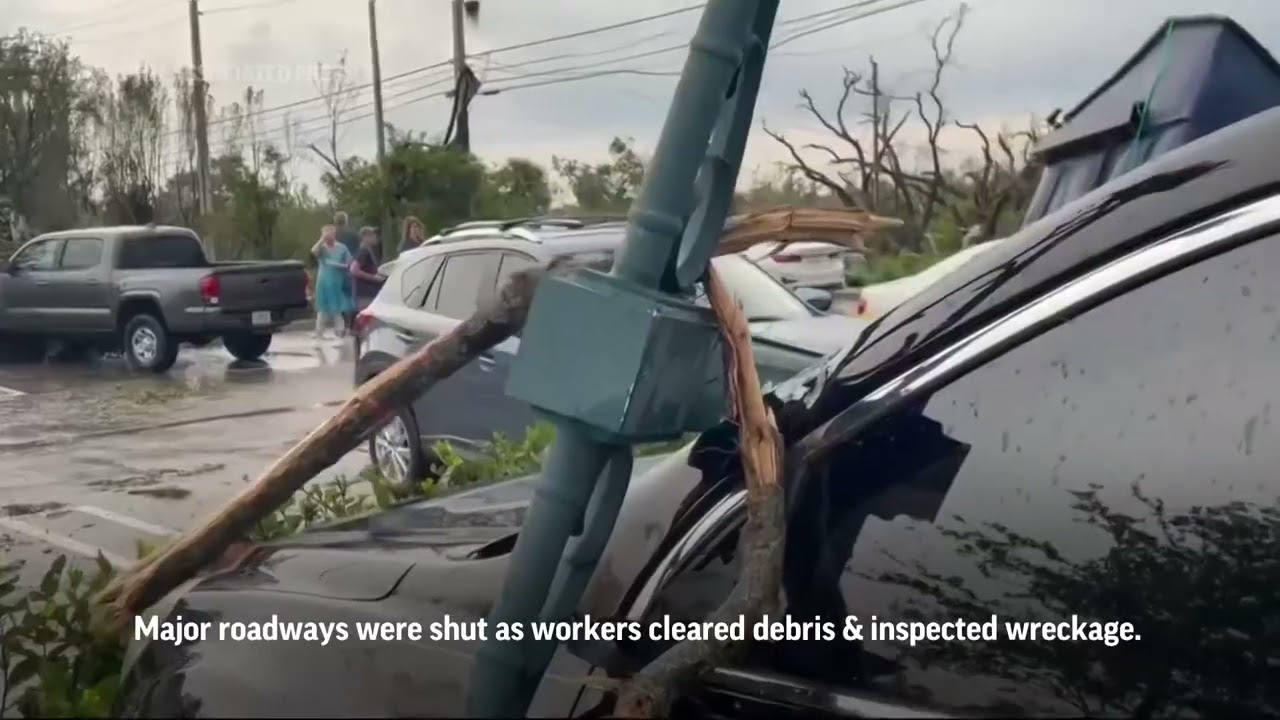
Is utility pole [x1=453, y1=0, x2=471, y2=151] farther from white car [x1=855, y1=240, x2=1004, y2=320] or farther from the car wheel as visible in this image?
white car [x1=855, y1=240, x2=1004, y2=320]

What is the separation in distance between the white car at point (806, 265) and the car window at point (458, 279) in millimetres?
463

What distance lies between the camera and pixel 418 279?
2.46m

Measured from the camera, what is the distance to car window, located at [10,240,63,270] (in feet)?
8.31

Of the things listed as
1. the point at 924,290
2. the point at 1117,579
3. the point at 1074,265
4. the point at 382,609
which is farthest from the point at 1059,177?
the point at 382,609

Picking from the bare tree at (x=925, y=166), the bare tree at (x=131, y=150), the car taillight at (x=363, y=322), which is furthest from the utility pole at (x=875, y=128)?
the bare tree at (x=131, y=150)

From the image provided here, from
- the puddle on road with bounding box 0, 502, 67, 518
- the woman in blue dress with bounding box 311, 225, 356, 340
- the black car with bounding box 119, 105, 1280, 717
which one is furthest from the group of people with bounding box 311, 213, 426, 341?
the black car with bounding box 119, 105, 1280, 717

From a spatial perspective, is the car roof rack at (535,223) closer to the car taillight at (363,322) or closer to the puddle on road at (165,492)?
the car taillight at (363,322)

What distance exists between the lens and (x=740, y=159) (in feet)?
4.48

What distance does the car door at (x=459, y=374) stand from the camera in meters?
1.75

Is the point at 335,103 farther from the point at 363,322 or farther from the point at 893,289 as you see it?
the point at 893,289

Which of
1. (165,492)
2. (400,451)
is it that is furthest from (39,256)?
(400,451)

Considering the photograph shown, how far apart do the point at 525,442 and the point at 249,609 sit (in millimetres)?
811

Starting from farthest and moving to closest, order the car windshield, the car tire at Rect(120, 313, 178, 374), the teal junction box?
the car tire at Rect(120, 313, 178, 374) < the car windshield < the teal junction box

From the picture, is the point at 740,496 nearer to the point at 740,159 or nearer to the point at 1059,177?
the point at 740,159
